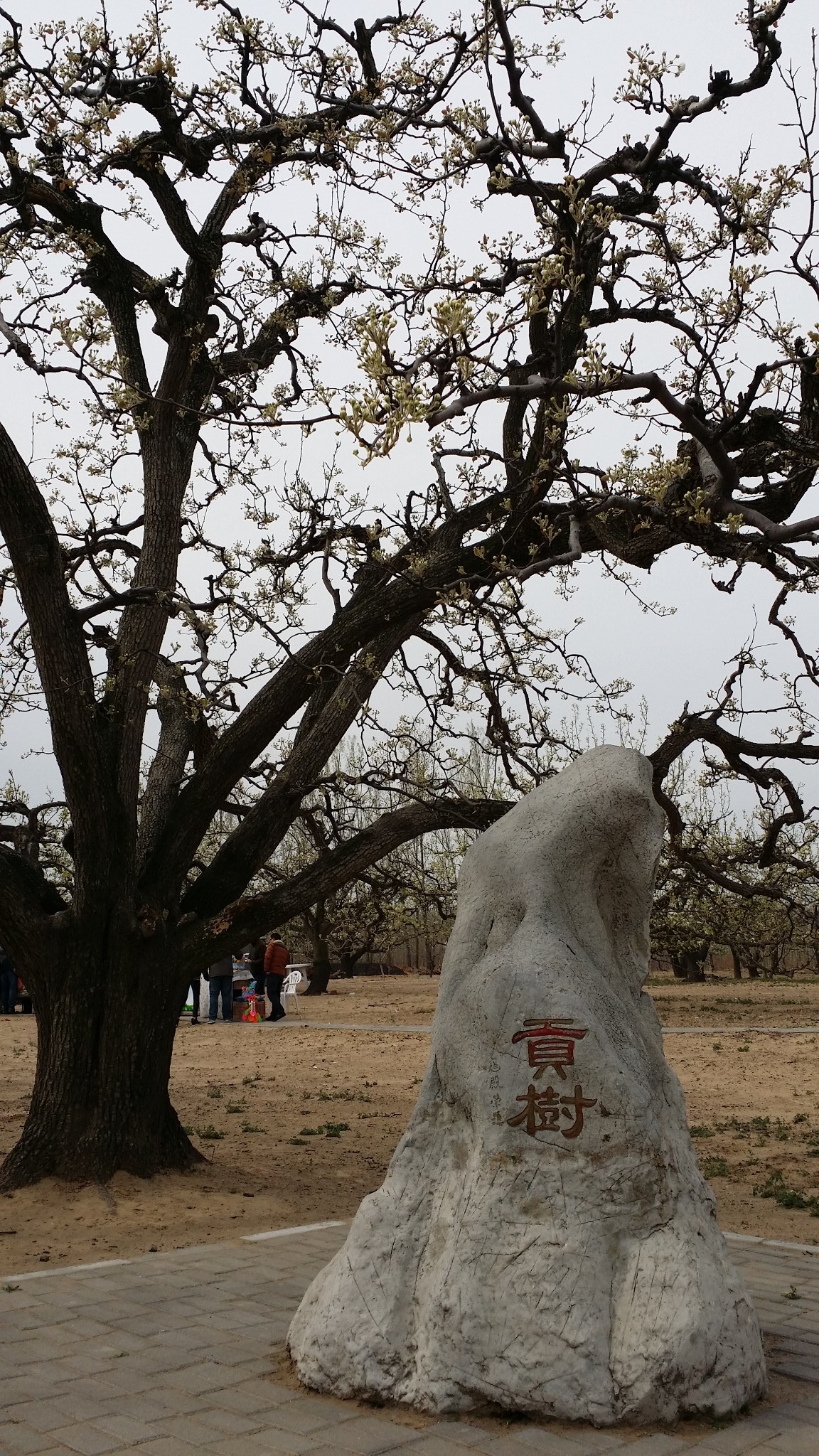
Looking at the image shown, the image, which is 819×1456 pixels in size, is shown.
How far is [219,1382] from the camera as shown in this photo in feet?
16.2

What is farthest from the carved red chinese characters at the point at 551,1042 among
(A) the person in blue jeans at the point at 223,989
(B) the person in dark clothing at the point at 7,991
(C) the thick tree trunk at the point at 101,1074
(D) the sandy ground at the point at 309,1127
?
(B) the person in dark clothing at the point at 7,991

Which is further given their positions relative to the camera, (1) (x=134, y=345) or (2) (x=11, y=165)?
(1) (x=134, y=345)

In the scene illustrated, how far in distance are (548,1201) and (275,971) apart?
705 inches

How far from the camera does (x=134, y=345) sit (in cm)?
1052

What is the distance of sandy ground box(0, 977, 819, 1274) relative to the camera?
26.1 feet

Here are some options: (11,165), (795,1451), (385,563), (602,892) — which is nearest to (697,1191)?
(795,1451)

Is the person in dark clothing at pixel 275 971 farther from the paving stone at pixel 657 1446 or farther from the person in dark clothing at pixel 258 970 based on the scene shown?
the paving stone at pixel 657 1446

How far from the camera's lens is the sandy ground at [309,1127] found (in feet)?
26.1

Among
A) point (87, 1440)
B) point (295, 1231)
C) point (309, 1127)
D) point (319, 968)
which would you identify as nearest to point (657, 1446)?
point (87, 1440)

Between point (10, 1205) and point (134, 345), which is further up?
point (134, 345)

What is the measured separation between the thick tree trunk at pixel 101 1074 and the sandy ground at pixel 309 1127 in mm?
187

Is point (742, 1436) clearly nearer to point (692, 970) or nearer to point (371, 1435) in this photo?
point (371, 1435)

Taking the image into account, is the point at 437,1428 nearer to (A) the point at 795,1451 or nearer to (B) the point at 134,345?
(A) the point at 795,1451

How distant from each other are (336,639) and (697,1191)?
5.16 m
